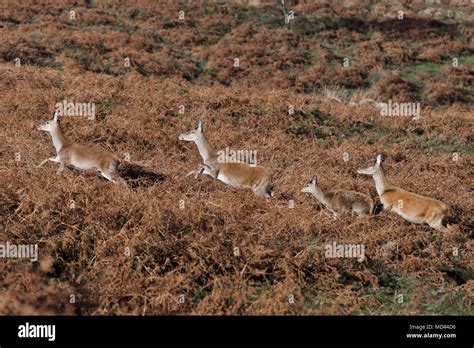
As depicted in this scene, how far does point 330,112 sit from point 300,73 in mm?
9960

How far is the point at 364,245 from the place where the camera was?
9664 mm

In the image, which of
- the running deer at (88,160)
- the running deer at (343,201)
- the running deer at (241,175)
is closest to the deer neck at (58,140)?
the running deer at (88,160)

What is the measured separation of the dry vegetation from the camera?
25.9 feet

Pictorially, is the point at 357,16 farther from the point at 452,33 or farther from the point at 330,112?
the point at 330,112

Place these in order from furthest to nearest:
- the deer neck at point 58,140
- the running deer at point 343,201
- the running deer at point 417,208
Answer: the deer neck at point 58,140
the running deer at point 343,201
the running deer at point 417,208

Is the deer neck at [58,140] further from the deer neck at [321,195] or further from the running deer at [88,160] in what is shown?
the deer neck at [321,195]

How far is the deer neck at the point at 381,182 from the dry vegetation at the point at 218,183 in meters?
0.68

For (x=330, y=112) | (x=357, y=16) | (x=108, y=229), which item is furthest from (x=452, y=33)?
(x=108, y=229)

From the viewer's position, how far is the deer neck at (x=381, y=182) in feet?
39.1

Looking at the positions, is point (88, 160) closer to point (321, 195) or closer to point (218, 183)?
point (218, 183)

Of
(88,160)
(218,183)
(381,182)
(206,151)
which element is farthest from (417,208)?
(88,160)

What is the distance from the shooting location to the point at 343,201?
11164mm

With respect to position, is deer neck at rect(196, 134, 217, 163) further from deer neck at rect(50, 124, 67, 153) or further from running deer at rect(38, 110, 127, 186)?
deer neck at rect(50, 124, 67, 153)

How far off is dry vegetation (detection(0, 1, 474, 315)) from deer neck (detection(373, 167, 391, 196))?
68 centimetres
